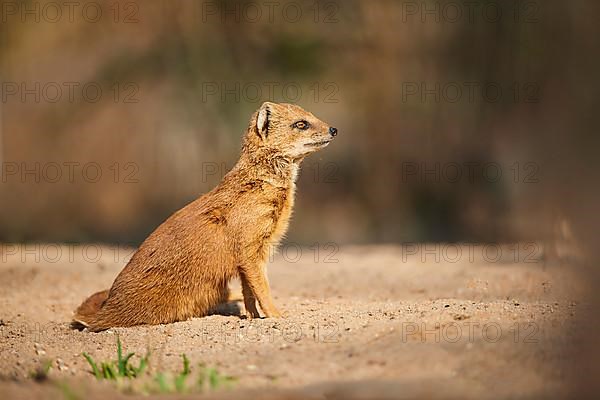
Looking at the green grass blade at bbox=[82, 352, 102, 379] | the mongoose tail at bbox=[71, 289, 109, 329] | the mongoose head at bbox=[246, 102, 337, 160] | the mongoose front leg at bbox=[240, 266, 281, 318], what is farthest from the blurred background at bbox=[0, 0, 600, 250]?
the green grass blade at bbox=[82, 352, 102, 379]

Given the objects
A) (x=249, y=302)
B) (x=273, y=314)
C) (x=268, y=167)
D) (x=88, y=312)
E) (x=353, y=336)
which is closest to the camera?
(x=353, y=336)

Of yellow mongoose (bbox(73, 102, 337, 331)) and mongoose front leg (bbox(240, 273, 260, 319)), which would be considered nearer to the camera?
yellow mongoose (bbox(73, 102, 337, 331))

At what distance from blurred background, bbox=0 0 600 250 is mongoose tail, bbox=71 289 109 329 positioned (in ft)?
22.5

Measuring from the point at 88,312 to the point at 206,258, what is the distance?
0.97 m

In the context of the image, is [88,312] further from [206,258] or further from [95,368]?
[95,368]

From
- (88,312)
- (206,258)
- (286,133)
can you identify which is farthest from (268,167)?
(88,312)

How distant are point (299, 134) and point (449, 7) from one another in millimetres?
8508

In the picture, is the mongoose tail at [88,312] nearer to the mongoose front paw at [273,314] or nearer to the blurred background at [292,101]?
the mongoose front paw at [273,314]

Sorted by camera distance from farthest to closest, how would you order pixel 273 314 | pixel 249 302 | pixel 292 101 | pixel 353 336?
pixel 292 101
pixel 249 302
pixel 273 314
pixel 353 336

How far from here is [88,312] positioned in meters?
5.92

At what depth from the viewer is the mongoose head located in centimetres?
612

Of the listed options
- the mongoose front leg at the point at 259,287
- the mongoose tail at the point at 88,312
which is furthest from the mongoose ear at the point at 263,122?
the mongoose tail at the point at 88,312

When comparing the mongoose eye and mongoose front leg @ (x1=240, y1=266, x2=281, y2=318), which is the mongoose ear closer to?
the mongoose eye

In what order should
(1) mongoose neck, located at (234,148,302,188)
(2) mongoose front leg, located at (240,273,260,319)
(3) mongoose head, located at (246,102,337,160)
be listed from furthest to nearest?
(3) mongoose head, located at (246,102,337,160) → (1) mongoose neck, located at (234,148,302,188) → (2) mongoose front leg, located at (240,273,260,319)
